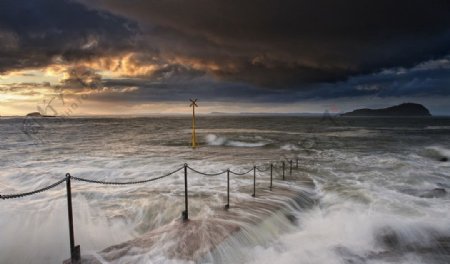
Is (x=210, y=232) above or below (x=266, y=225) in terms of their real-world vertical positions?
above

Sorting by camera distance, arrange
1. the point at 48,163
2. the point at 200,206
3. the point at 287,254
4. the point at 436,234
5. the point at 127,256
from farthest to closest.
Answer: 1. the point at 48,163
2. the point at 200,206
3. the point at 436,234
4. the point at 287,254
5. the point at 127,256

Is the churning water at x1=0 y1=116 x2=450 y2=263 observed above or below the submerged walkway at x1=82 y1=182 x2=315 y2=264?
below

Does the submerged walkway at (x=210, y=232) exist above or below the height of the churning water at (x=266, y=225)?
above

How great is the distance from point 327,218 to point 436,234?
2.78 metres

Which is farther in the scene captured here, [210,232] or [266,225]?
[266,225]

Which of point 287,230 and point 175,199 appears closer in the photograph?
point 287,230

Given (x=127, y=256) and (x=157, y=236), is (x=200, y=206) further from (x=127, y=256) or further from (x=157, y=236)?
(x=127, y=256)

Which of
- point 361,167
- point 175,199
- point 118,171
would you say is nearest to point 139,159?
point 118,171

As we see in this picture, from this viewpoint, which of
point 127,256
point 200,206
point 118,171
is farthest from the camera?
point 118,171

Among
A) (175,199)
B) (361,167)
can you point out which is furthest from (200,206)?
(361,167)

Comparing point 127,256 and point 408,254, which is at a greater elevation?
point 127,256

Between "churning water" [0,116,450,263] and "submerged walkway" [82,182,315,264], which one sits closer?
"submerged walkway" [82,182,315,264]

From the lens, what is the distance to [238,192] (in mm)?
11672

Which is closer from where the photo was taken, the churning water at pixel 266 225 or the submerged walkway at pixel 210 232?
the submerged walkway at pixel 210 232
